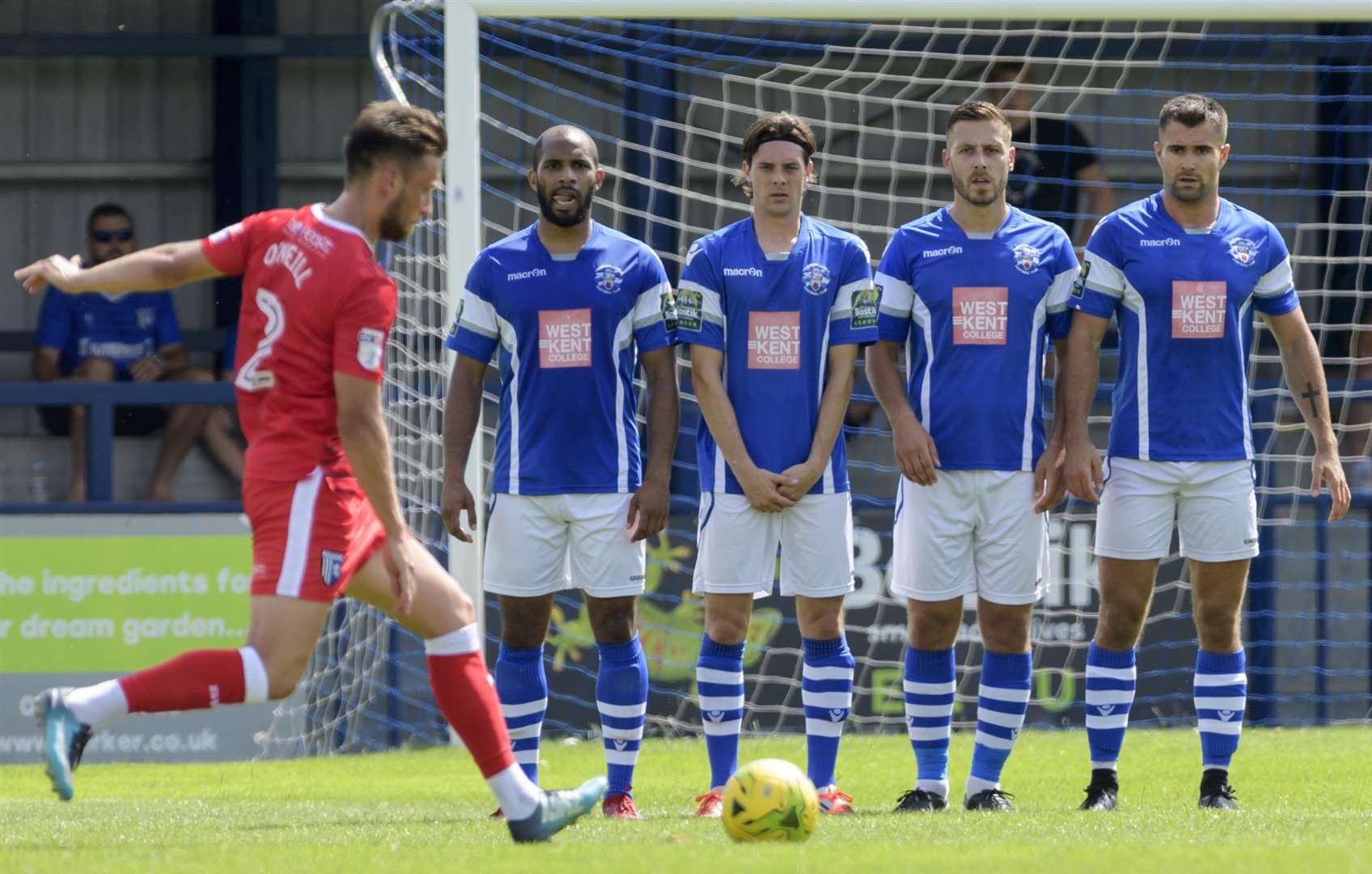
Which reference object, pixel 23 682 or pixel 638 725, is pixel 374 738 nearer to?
pixel 23 682

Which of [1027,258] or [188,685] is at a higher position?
[1027,258]

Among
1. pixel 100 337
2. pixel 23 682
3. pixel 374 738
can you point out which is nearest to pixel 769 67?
pixel 100 337

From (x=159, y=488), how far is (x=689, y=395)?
3.27m

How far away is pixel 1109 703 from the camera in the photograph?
6430 millimetres

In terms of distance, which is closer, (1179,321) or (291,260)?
(291,260)

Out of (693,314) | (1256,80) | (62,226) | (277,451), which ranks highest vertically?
(1256,80)

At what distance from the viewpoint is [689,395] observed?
35.2 feet

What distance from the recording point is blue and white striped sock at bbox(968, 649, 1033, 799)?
6.34 metres

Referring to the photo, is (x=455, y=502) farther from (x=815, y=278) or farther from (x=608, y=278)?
(x=815, y=278)

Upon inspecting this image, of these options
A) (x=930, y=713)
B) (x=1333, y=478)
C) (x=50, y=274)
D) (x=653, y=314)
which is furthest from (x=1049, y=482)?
(x=50, y=274)

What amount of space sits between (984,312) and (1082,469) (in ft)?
2.06

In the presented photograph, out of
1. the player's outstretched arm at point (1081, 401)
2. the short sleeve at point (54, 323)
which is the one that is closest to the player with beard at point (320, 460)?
the player's outstretched arm at point (1081, 401)

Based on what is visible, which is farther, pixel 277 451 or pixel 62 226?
pixel 62 226

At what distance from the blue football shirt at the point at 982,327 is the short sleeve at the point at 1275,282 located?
0.65 meters
